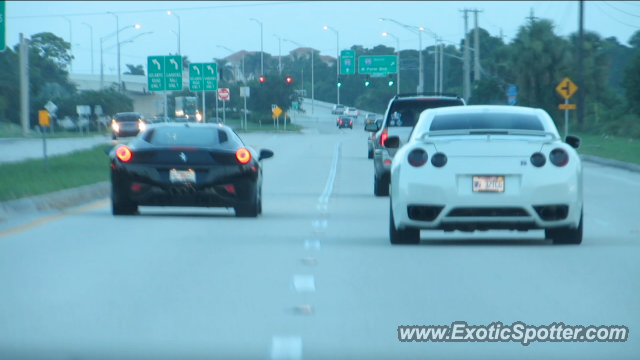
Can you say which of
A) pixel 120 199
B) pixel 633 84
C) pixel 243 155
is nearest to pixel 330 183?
pixel 243 155

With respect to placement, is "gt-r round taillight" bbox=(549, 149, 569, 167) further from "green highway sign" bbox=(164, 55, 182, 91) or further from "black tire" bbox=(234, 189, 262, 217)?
"green highway sign" bbox=(164, 55, 182, 91)

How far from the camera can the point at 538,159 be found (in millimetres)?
10500

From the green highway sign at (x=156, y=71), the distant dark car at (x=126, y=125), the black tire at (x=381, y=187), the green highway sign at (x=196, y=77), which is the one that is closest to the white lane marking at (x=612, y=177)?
the black tire at (x=381, y=187)

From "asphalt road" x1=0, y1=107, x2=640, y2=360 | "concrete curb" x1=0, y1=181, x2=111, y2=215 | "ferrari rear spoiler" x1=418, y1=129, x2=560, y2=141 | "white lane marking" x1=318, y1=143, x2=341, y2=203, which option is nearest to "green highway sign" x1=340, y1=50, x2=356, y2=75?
"white lane marking" x1=318, y1=143, x2=341, y2=203

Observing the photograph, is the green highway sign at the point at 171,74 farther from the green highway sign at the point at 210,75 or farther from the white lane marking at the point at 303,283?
the white lane marking at the point at 303,283

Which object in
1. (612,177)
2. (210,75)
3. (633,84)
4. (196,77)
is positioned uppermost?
(210,75)

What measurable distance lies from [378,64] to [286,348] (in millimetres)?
81907

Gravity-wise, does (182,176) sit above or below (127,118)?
below

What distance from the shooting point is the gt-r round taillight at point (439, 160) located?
10.5m

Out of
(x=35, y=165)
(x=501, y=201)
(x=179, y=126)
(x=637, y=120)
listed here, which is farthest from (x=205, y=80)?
(x=501, y=201)

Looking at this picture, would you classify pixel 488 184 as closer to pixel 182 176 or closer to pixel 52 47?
pixel 182 176

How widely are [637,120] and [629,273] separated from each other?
48993 millimetres

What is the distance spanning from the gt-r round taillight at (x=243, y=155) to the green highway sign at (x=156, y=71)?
30.6 meters

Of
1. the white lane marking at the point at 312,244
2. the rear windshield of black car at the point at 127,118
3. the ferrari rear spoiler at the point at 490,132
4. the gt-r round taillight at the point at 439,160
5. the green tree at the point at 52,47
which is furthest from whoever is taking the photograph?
the green tree at the point at 52,47
